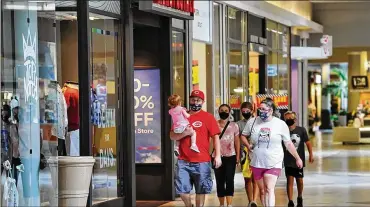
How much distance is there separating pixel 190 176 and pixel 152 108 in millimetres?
4025

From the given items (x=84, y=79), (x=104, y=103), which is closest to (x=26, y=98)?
(x=84, y=79)

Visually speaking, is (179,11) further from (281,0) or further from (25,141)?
(281,0)

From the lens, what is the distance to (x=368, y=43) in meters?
14.7

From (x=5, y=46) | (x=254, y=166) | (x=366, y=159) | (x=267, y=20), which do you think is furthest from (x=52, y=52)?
(x=267, y=20)

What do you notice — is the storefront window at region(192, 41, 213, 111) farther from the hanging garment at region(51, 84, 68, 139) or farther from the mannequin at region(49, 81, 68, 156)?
the hanging garment at region(51, 84, 68, 139)

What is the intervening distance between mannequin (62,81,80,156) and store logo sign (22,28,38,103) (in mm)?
3057

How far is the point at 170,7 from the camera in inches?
637

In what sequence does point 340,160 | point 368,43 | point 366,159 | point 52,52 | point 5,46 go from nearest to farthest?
1. point 5,46
2. point 52,52
3. point 368,43
4. point 366,159
5. point 340,160

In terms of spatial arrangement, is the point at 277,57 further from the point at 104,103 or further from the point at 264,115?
the point at 264,115

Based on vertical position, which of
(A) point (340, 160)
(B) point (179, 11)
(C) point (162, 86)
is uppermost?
(B) point (179, 11)

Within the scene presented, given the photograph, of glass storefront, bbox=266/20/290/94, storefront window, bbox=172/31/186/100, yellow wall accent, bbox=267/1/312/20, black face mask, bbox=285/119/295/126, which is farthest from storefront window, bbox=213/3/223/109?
black face mask, bbox=285/119/295/126

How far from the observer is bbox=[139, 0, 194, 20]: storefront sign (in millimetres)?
14773

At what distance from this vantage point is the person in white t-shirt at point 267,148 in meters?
13.0

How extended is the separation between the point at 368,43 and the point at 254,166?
2.93 m
